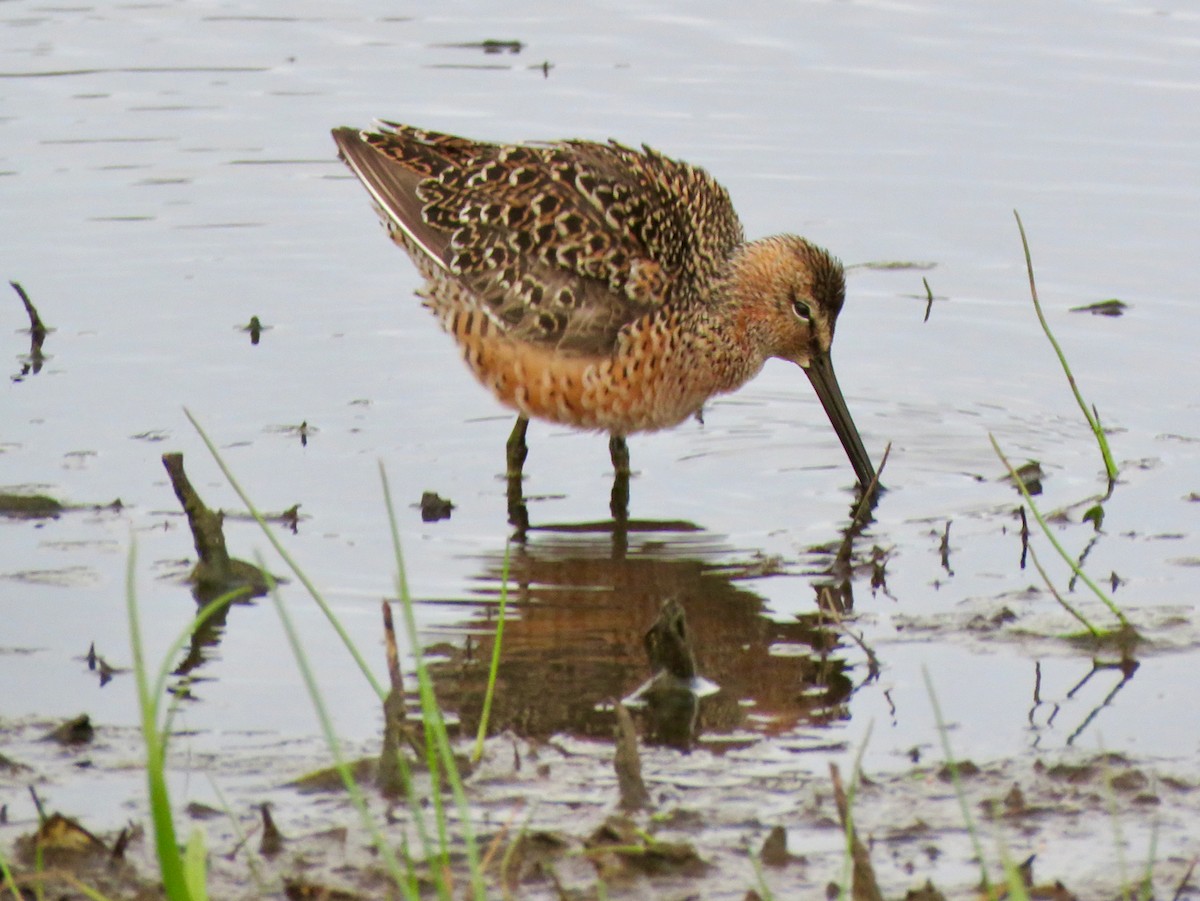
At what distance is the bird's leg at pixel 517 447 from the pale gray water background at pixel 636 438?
10cm

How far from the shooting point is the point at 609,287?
6.05 m

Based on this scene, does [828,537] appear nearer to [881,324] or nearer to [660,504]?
[660,504]

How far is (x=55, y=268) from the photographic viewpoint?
774 centimetres

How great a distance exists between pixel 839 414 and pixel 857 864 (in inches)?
124

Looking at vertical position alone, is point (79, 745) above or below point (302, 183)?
below

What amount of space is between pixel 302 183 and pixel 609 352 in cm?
314

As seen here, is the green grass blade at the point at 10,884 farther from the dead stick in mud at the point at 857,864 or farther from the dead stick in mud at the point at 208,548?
the dead stick in mud at the point at 208,548

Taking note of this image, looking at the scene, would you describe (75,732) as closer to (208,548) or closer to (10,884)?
(208,548)

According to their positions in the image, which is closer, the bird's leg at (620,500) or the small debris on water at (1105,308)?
the bird's leg at (620,500)

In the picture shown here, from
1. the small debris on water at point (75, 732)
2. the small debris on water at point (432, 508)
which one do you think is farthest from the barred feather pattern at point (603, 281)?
the small debris on water at point (75, 732)

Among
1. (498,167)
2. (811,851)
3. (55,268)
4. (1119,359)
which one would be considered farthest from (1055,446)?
(55,268)

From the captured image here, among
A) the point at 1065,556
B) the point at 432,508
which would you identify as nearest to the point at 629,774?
the point at 1065,556

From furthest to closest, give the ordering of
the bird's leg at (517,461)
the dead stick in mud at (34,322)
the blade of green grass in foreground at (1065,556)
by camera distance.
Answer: the dead stick in mud at (34,322) < the bird's leg at (517,461) < the blade of green grass in foreground at (1065,556)

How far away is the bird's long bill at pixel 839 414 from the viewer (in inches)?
240
